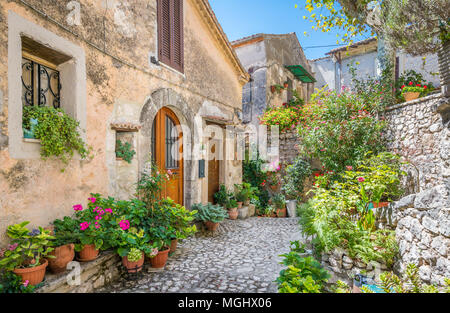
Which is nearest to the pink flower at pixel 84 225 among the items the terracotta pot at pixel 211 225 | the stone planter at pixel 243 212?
the terracotta pot at pixel 211 225

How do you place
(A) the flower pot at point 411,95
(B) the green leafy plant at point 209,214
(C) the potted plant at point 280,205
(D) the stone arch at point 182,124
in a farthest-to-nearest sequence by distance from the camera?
(C) the potted plant at point 280,205 < (A) the flower pot at point 411,95 < (B) the green leafy plant at point 209,214 < (D) the stone arch at point 182,124

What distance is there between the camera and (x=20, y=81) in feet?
8.74

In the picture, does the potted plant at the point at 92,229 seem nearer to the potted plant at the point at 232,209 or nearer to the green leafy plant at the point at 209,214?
the green leafy plant at the point at 209,214

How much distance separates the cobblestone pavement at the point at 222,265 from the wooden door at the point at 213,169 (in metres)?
1.33

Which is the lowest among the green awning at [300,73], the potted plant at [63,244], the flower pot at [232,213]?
the flower pot at [232,213]

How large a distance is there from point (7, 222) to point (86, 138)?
4.40 feet

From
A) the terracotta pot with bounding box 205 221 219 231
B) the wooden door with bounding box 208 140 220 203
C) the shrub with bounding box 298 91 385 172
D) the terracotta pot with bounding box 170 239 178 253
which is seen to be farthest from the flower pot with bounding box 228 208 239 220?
the terracotta pot with bounding box 170 239 178 253

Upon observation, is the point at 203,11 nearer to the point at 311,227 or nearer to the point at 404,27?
the point at 404,27

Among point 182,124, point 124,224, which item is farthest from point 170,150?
point 124,224

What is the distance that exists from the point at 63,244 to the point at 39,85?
1968 mm

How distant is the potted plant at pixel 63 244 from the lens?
2672 mm

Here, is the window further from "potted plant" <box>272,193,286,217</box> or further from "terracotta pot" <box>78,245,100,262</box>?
"potted plant" <box>272,193,286,217</box>

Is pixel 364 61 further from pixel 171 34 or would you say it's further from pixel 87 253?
pixel 87 253

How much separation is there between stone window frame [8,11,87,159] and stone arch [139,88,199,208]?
116 cm
